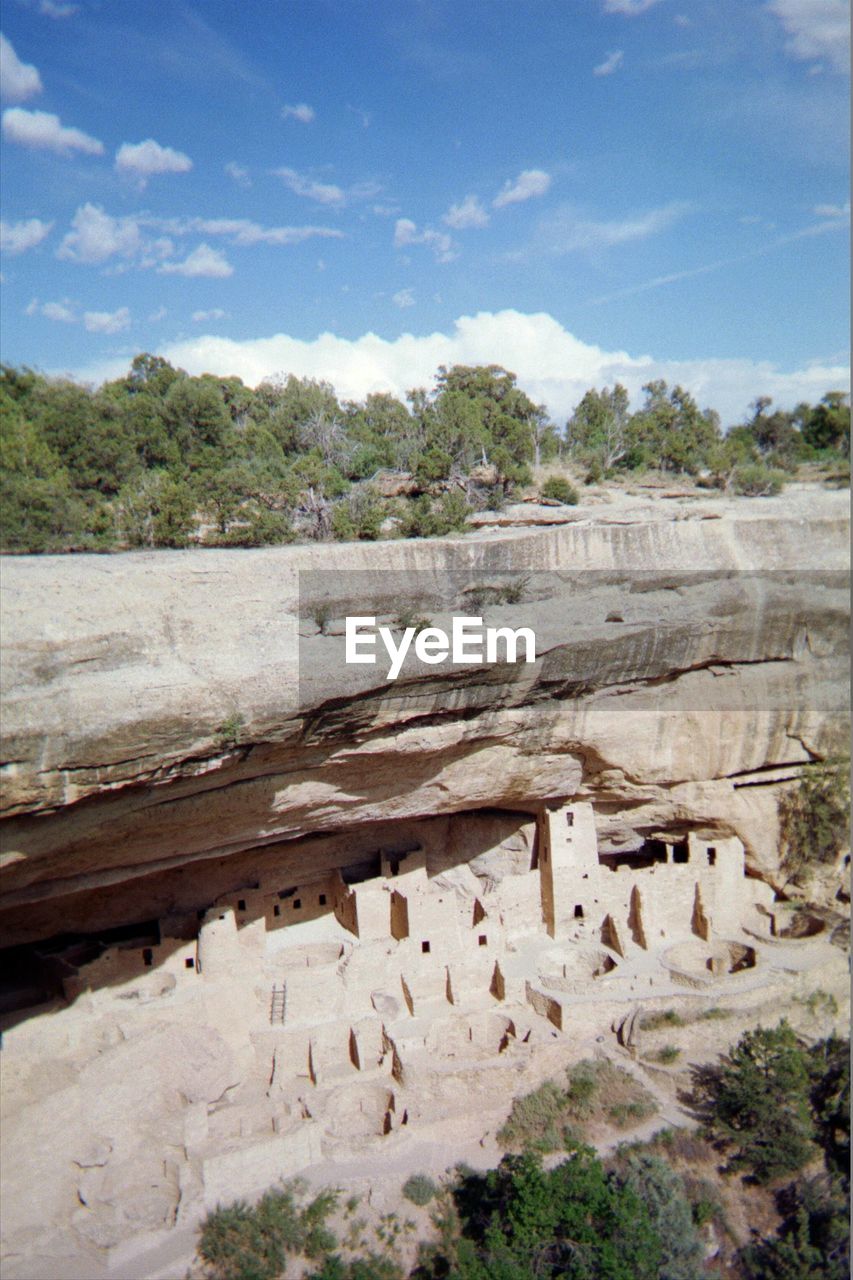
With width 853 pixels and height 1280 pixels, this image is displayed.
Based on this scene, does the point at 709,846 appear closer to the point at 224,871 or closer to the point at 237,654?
the point at 224,871

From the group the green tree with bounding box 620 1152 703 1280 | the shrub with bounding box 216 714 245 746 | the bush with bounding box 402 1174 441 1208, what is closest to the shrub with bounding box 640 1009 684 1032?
the green tree with bounding box 620 1152 703 1280

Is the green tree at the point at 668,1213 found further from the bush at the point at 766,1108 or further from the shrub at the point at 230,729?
the shrub at the point at 230,729

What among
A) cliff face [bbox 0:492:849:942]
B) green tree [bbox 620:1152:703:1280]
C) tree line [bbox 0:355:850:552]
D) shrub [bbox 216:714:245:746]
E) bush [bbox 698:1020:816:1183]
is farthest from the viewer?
tree line [bbox 0:355:850:552]

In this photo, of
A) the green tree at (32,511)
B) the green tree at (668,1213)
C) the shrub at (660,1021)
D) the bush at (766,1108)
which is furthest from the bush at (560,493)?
the green tree at (668,1213)

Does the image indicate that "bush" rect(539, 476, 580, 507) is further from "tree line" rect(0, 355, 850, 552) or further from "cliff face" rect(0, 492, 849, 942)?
"cliff face" rect(0, 492, 849, 942)

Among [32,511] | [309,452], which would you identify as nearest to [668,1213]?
[32,511]

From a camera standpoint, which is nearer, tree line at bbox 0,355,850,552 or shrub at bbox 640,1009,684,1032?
shrub at bbox 640,1009,684,1032

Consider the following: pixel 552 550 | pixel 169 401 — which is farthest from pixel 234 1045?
pixel 169 401
